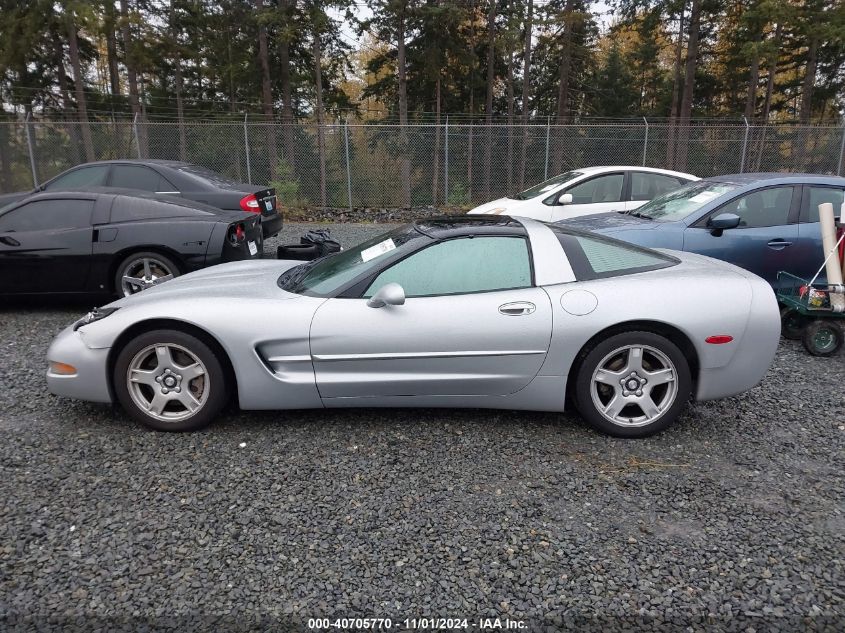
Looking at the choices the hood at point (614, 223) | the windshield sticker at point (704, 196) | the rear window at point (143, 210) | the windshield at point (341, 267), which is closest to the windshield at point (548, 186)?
the hood at point (614, 223)

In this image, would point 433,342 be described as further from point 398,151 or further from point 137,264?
point 398,151

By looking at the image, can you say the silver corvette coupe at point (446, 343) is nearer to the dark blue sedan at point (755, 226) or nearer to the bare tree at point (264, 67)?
the dark blue sedan at point (755, 226)

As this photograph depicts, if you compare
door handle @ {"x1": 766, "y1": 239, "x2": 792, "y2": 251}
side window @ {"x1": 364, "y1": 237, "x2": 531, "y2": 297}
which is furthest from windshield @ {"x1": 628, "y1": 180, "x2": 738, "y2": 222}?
side window @ {"x1": 364, "y1": 237, "x2": 531, "y2": 297}

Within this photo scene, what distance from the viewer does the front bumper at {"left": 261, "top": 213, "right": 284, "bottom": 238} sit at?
9.04m

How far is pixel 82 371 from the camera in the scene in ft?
11.6

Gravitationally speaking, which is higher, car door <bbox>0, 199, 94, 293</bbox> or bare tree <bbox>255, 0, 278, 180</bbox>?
bare tree <bbox>255, 0, 278, 180</bbox>

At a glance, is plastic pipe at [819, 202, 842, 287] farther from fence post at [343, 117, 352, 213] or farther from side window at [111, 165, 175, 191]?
fence post at [343, 117, 352, 213]

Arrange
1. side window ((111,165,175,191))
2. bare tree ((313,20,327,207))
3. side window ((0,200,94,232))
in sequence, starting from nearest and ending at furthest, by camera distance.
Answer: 1. side window ((0,200,94,232))
2. side window ((111,165,175,191))
3. bare tree ((313,20,327,207))

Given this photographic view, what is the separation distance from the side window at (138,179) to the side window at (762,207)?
7494mm

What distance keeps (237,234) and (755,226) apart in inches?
208

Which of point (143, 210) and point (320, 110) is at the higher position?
point (320, 110)

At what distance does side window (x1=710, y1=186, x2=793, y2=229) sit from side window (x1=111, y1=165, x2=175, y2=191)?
7.49 m

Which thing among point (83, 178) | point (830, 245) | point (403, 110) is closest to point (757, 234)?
point (830, 245)

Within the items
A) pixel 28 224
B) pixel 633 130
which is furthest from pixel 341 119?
pixel 28 224
